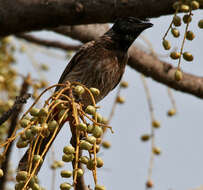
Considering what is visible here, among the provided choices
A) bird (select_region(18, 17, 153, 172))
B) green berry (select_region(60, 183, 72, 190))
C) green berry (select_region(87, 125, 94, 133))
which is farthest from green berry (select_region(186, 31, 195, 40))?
bird (select_region(18, 17, 153, 172))

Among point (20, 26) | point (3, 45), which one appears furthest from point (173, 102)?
point (3, 45)

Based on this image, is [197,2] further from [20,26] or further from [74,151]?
[20,26]

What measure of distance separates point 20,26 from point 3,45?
164 cm

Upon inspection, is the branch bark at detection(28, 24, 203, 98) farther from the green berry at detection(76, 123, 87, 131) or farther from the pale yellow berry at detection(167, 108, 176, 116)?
the green berry at detection(76, 123, 87, 131)

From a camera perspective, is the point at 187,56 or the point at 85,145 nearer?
the point at 85,145

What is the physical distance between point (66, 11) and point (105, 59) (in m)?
1.07

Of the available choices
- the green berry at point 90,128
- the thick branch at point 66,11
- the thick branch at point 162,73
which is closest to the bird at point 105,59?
the thick branch at point 162,73

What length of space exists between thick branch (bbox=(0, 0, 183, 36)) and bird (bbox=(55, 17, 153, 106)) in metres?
0.92

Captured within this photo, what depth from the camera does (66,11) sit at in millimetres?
3451

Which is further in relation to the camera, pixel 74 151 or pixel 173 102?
pixel 173 102

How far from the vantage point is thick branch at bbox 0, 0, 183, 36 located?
10.8 feet

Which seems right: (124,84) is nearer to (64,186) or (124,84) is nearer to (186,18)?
(186,18)

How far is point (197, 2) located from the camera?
2463 mm

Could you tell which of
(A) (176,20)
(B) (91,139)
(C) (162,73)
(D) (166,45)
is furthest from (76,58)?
(B) (91,139)
